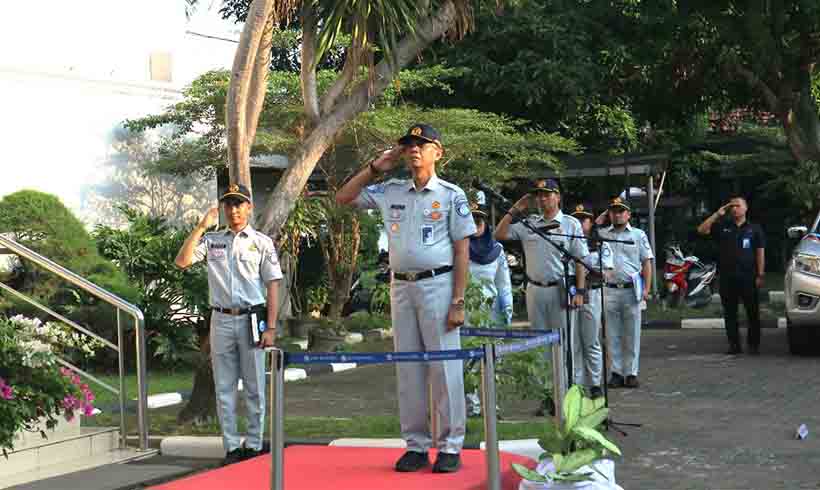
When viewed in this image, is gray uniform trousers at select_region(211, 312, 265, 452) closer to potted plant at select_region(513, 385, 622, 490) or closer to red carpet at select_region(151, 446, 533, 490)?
red carpet at select_region(151, 446, 533, 490)

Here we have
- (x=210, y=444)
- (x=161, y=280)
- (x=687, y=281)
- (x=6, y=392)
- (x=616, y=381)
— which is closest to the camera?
(x=6, y=392)

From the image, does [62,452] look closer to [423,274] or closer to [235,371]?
[235,371]

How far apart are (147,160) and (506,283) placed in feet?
27.5

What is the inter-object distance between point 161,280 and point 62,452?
259 inches

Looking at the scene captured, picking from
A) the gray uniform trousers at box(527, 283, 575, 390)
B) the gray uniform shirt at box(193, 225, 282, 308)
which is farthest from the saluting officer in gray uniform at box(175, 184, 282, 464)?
the gray uniform trousers at box(527, 283, 575, 390)

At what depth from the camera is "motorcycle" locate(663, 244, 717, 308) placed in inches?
927

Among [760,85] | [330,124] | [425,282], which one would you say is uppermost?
[760,85]

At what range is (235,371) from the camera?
30.2ft

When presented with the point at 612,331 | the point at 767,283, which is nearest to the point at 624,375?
the point at 612,331

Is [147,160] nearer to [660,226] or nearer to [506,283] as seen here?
[506,283]

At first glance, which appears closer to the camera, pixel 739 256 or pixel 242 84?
pixel 242 84

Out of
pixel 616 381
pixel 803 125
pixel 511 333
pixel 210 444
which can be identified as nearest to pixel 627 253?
pixel 616 381

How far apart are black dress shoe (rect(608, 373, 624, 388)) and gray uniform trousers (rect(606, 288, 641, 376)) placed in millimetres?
44

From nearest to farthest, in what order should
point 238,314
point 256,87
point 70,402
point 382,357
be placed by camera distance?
point 382,357 → point 238,314 → point 70,402 → point 256,87
